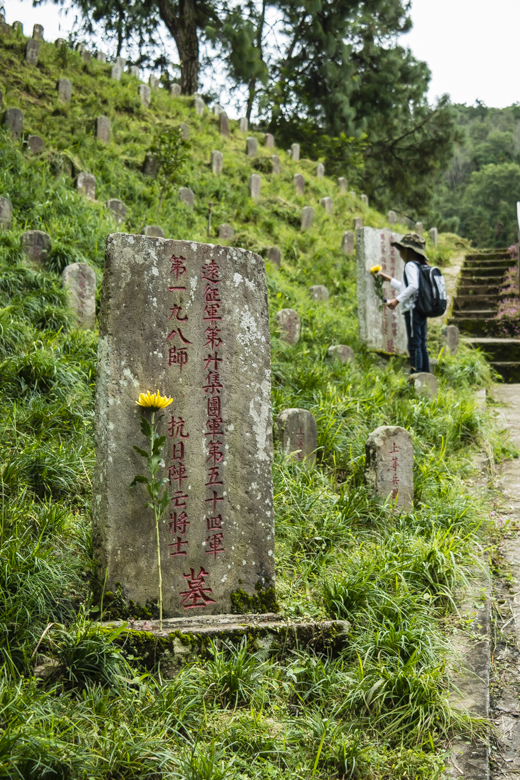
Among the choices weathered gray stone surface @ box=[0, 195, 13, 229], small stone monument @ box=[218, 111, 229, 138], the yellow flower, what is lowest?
the yellow flower

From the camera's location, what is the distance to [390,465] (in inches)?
144

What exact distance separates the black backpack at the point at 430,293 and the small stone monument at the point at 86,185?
3871mm

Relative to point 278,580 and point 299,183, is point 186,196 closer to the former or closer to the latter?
point 299,183

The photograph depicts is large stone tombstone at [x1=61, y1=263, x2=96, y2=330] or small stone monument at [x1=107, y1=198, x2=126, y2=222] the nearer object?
large stone tombstone at [x1=61, y1=263, x2=96, y2=330]

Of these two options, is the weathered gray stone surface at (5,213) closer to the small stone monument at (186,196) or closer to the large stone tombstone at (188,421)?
the small stone monument at (186,196)

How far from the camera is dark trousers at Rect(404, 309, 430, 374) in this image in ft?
20.2

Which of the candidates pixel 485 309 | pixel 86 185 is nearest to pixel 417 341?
pixel 86 185

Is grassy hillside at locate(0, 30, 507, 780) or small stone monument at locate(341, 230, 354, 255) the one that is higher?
small stone monument at locate(341, 230, 354, 255)

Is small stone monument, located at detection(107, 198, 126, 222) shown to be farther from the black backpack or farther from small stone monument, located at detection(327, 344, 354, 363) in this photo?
the black backpack

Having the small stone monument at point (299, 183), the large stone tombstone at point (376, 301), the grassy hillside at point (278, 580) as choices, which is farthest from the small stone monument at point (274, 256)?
the small stone monument at point (299, 183)

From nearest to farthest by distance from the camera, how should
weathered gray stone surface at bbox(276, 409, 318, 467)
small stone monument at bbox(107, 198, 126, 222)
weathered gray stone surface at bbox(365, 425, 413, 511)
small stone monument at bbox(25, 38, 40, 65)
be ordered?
weathered gray stone surface at bbox(365, 425, 413, 511) → weathered gray stone surface at bbox(276, 409, 318, 467) → small stone monument at bbox(107, 198, 126, 222) → small stone monument at bbox(25, 38, 40, 65)

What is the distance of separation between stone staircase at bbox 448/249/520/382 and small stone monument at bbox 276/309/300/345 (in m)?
3.39

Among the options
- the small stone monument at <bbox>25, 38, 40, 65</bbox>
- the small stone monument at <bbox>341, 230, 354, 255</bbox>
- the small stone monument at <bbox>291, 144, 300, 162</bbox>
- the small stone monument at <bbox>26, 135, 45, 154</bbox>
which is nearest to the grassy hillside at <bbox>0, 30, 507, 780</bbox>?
the small stone monument at <bbox>26, 135, 45, 154</bbox>

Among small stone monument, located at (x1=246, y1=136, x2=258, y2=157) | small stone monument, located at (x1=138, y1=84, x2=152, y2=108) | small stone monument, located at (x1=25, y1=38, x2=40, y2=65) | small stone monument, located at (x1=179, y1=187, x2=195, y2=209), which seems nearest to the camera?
small stone monument, located at (x1=179, y1=187, x2=195, y2=209)
